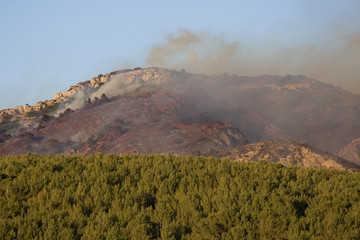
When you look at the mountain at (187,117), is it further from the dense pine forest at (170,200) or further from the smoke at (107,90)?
the dense pine forest at (170,200)

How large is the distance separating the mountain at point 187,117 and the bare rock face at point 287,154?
162mm

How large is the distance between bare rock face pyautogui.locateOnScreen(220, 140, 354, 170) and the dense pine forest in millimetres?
19561

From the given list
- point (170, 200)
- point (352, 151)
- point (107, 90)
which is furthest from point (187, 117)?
point (170, 200)

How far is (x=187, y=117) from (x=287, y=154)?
68.5 ft

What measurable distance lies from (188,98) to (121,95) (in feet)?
32.7

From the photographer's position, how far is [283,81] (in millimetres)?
86312

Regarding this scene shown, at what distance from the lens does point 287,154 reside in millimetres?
39531

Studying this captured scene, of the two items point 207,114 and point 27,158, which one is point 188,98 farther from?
point 27,158

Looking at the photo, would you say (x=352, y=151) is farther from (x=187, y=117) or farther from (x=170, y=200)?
(x=170, y=200)

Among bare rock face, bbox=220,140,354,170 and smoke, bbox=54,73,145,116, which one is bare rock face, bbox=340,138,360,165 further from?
smoke, bbox=54,73,145,116

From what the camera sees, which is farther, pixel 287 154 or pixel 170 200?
pixel 287 154

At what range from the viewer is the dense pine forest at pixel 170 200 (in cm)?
1240

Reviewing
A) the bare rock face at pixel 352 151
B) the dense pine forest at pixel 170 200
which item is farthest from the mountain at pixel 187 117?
the dense pine forest at pixel 170 200

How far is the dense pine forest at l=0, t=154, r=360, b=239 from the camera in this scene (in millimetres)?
12398
